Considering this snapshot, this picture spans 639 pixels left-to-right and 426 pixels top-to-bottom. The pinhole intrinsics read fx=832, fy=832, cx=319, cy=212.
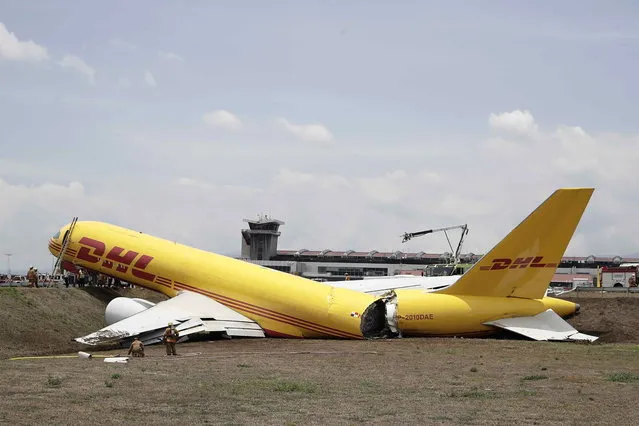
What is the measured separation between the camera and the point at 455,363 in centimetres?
2517

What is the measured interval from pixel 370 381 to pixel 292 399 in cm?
388

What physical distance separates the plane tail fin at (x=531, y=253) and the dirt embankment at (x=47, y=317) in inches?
689

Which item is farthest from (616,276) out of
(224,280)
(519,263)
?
(224,280)

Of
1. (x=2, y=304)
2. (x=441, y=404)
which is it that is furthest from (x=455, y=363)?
(x=2, y=304)

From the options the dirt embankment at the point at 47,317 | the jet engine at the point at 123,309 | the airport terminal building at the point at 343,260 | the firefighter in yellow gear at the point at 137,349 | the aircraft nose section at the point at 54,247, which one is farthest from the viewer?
the airport terminal building at the point at 343,260

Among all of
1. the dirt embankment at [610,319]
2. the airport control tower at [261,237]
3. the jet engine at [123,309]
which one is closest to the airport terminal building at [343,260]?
the airport control tower at [261,237]

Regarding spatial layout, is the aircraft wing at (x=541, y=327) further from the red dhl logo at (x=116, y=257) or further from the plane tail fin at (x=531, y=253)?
the red dhl logo at (x=116, y=257)

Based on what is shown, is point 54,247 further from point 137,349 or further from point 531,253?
point 531,253

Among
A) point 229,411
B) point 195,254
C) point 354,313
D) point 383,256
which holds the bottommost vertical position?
point 229,411

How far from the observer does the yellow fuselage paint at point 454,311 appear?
110 ft

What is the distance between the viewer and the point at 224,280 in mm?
39438

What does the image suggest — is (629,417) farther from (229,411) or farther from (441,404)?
(229,411)

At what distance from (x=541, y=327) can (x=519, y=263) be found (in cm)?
271

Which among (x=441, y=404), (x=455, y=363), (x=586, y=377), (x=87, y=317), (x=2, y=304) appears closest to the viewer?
(x=441, y=404)
